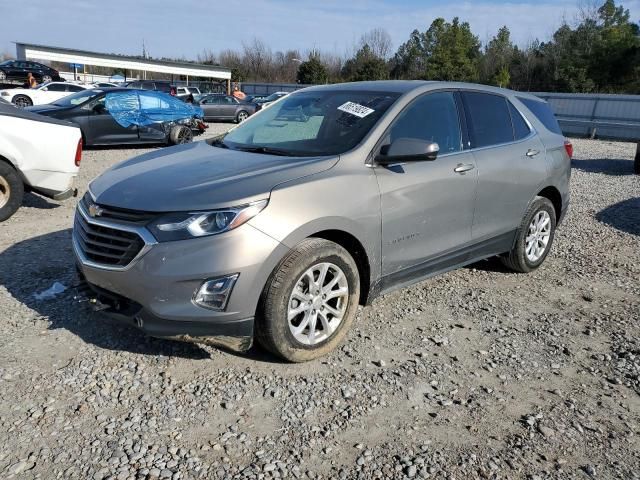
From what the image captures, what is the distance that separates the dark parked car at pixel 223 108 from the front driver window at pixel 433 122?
2194 centimetres

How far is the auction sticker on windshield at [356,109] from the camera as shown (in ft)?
13.1

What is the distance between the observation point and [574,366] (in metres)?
3.66

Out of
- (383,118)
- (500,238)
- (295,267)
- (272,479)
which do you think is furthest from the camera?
(500,238)

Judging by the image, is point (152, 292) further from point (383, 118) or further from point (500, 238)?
point (500, 238)

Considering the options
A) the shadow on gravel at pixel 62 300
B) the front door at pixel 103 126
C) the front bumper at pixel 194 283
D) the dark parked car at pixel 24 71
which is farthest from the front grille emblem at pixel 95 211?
the dark parked car at pixel 24 71

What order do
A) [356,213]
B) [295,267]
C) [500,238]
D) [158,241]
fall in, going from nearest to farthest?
[158,241] < [295,267] < [356,213] < [500,238]

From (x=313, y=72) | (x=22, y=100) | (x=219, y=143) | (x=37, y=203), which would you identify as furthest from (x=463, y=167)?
(x=313, y=72)

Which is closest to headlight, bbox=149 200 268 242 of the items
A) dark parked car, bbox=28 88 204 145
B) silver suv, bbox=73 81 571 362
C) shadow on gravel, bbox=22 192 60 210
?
silver suv, bbox=73 81 571 362

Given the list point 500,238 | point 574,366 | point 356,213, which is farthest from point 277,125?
point 574,366

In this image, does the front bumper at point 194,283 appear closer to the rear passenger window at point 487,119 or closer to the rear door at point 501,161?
the rear door at point 501,161

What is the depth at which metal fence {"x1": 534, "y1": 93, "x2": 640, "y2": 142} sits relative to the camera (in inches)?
878

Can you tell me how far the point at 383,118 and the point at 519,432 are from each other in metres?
2.23

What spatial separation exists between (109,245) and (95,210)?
0.30 metres

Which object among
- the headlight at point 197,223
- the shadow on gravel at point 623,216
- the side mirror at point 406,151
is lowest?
the shadow on gravel at point 623,216
